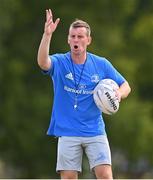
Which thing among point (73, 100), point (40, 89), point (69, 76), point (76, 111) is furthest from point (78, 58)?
point (40, 89)

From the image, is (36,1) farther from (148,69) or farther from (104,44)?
(148,69)

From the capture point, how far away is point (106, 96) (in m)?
9.59

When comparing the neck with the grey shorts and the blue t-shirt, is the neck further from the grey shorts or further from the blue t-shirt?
the grey shorts

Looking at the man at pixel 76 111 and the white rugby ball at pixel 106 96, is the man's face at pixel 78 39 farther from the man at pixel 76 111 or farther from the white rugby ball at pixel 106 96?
the white rugby ball at pixel 106 96

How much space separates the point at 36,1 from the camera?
2731cm

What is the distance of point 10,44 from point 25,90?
1547 mm

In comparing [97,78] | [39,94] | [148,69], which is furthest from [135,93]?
[97,78]

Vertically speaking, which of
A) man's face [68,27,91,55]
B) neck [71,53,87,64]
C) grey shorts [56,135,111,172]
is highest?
man's face [68,27,91,55]

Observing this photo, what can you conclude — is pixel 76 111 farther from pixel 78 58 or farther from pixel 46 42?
pixel 46 42

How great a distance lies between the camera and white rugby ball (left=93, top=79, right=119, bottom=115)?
954cm

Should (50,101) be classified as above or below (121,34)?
below

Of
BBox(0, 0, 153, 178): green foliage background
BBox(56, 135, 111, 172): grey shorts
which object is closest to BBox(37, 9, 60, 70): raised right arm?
BBox(56, 135, 111, 172): grey shorts

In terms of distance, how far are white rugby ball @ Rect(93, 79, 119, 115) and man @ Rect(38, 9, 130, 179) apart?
0.08 metres

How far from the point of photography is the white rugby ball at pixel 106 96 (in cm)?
954
